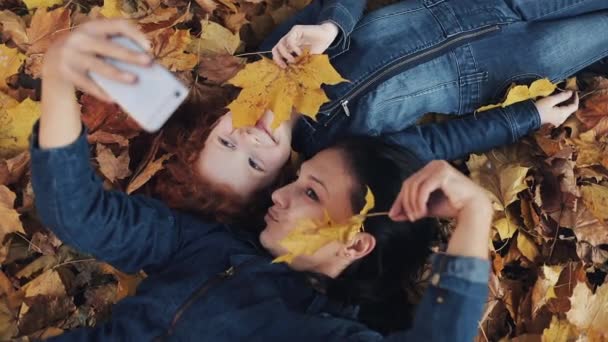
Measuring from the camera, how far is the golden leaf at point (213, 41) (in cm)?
164

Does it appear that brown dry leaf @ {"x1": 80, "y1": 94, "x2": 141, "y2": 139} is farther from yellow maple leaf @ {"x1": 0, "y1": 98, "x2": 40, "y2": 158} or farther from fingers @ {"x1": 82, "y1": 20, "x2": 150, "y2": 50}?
fingers @ {"x1": 82, "y1": 20, "x2": 150, "y2": 50}

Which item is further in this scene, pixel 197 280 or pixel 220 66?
pixel 220 66

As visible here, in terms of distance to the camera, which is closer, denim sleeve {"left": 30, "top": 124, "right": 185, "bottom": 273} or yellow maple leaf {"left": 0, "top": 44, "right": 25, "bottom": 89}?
denim sleeve {"left": 30, "top": 124, "right": 185, "bottom": 273}

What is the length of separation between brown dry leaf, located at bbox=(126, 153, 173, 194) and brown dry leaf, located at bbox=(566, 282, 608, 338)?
1.01 m

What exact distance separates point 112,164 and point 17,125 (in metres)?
0.22

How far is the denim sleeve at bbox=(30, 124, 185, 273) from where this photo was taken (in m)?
1.00

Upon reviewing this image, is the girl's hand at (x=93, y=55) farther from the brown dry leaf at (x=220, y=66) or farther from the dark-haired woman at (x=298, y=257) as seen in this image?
the brown dry leaf at (x=220, y=66)

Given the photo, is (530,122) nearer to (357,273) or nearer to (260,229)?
(357,273)

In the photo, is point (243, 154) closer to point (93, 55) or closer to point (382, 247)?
point (382, 247)

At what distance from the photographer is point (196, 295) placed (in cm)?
127

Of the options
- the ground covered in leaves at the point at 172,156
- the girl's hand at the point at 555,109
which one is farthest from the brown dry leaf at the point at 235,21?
the girl's hand at the point at 555,109

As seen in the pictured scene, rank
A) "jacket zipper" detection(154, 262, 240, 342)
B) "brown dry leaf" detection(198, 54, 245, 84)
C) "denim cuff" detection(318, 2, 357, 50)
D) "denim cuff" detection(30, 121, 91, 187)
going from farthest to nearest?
"brown dry leaf" detection(198, 54, 245, 84), "denim cuff" detection(318, 2, 357, 50), "jacket zipper" detection(154, 262, 240, 342), "denim cuff" detection(30, 121, 91, 187)

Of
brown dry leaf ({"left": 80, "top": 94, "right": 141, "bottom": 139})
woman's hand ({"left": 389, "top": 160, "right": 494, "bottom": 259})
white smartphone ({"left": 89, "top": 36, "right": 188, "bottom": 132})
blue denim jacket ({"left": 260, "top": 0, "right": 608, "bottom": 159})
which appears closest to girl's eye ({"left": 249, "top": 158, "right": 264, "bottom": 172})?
blue denim jacket ({"left": 260, "top": 0, "right": 608, "bottom": 159})

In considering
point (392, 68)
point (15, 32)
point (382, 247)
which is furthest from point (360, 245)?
point (15, 32)
